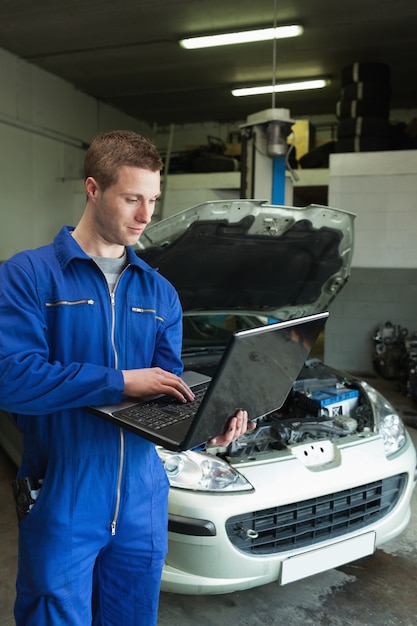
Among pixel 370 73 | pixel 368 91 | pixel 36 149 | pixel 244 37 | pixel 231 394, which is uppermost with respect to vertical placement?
pixel 244 37

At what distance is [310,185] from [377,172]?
1.07m

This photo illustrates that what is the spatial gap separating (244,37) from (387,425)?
5.30 meters

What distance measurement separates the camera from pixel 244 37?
6.08m

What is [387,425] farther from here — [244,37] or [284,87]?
[284,87]

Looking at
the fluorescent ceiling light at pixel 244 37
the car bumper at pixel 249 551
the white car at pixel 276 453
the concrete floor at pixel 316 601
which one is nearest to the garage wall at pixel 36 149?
the fluorescent ceiling light at pixel 244 37

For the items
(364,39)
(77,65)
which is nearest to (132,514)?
(364,39)

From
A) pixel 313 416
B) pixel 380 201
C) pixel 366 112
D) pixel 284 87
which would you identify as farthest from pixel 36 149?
pixel 313 416

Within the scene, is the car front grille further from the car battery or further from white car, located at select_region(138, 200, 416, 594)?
the car battery

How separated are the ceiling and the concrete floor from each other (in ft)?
17.2

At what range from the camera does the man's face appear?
3.76 ft

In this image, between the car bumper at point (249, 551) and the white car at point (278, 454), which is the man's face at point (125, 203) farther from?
the car bumper at point (249, 551)

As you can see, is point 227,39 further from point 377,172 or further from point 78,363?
point 78,363

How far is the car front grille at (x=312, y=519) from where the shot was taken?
1777mm

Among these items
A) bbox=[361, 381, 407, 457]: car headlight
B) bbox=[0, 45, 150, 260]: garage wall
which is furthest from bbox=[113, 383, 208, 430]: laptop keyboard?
bbox=[0, 45, 150, 260]: garage wall
